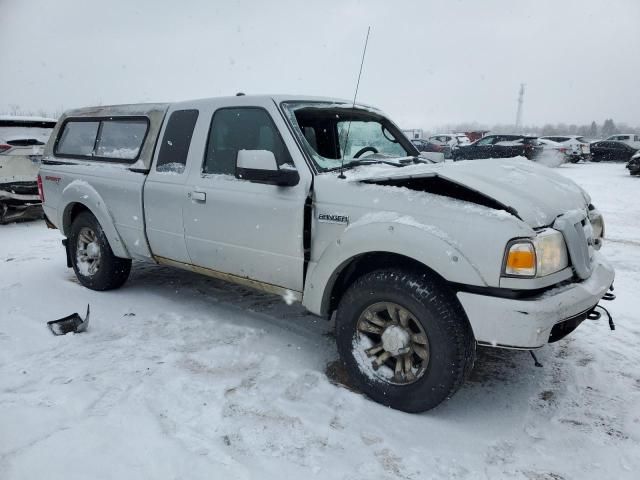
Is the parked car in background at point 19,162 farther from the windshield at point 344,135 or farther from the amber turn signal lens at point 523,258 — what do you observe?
the amber turn signal lens at point 523,258

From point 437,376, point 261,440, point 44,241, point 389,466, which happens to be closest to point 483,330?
point 437,376

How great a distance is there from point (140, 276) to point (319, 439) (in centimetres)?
363

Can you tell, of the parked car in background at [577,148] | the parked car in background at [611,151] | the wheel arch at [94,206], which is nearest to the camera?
the wheel arch at [94,206]

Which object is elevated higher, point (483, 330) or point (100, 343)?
point (483, 330)

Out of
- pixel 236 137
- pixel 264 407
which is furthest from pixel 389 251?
pixel 236 137

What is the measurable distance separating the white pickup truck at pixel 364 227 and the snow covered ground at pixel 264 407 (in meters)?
0.37

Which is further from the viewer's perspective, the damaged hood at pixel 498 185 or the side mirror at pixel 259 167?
the side mirror at pixel 259 167

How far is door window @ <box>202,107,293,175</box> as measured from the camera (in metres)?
3.35

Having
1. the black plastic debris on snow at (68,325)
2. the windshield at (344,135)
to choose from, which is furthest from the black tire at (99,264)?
the windshield at (344,135)

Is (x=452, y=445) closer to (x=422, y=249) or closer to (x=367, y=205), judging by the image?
(x=422, y=249)

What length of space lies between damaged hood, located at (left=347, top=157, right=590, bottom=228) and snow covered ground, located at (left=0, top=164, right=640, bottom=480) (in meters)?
1.21

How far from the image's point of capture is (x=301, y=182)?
10.2 ft

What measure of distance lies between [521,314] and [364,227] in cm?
98

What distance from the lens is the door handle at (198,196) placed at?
11.9 feet
